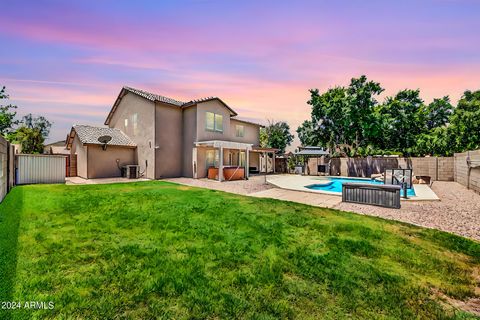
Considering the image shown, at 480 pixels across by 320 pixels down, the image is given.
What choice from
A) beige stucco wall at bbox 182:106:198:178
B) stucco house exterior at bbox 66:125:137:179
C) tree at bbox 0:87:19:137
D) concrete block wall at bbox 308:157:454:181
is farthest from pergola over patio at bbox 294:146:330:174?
tree at bbox 0:87:19:137

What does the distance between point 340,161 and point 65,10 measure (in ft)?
86.2

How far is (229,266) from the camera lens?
13.0ft

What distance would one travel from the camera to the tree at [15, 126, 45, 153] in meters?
33.1

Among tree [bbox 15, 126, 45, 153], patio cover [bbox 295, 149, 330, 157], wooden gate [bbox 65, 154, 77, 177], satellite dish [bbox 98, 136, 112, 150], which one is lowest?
wooden gate [bbox 65, 154, 77, 177]

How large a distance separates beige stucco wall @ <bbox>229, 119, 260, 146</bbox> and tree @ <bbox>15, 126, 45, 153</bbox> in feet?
104

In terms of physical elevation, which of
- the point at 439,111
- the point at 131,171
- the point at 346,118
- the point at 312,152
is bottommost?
the point at 131,171

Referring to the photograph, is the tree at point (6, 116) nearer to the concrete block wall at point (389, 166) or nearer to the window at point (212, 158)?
the window at point (212, 158)

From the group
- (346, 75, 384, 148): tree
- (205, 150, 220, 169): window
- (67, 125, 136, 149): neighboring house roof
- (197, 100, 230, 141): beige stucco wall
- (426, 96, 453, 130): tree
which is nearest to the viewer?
(67, 125, 136, 149): neighboring house roof

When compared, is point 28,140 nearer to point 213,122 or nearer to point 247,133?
point 213,122

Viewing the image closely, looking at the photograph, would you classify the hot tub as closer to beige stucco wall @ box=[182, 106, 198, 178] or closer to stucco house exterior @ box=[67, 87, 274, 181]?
stucco house exterior @ box=[67, 87, 274, 181]

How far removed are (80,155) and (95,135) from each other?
2070 mm

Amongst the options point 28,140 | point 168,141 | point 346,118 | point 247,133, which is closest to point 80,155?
point 168,141

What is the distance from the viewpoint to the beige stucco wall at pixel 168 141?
18.5m

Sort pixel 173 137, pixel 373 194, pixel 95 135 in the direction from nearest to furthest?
pixel 373 194, pixel 95 135, pixel 173 137
